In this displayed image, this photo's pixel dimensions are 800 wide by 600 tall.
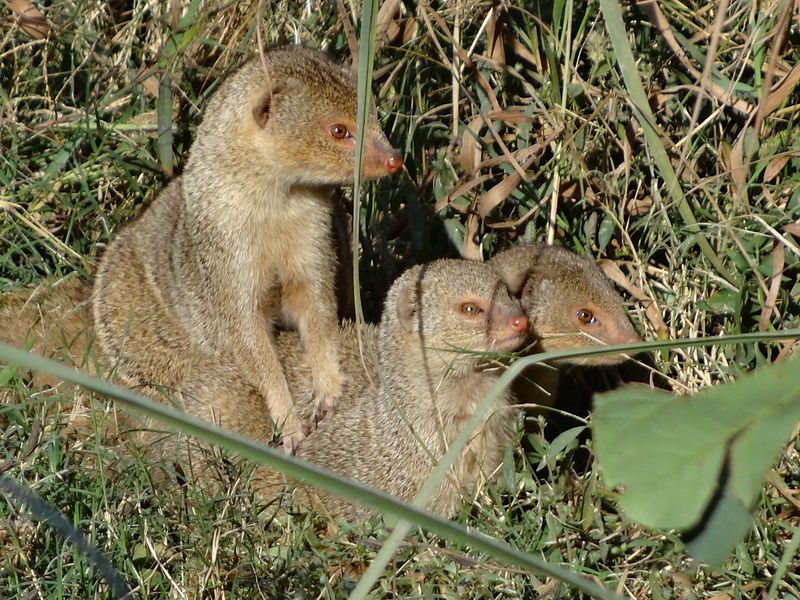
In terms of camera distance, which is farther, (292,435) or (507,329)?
(292,435)

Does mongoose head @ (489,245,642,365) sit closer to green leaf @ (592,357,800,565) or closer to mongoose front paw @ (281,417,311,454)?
mongoose front paw @ (281,417,311,454)

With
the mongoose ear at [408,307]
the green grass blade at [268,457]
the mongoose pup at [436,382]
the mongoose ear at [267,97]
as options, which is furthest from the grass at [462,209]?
Answer: the green grass blade at [268,457]

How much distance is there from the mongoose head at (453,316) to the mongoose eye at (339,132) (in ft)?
1.48

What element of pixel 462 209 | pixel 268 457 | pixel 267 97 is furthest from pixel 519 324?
pixel 268 457

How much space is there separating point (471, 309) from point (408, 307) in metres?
0.20

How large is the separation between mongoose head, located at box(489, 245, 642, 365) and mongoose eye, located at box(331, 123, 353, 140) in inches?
25.9

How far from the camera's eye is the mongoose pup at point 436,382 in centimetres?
311

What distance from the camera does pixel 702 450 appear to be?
0.82m

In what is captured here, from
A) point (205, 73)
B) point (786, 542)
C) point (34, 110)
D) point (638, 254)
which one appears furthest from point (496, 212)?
point (34, 110)

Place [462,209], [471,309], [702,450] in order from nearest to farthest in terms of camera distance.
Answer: [702,450], [471,309], [462,209]

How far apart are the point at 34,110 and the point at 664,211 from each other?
2.42 m

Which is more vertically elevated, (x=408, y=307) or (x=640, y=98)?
(x=640, y=98)

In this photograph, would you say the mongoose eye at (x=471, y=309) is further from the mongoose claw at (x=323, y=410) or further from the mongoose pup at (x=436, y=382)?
the mongoose claw at (x=323, y=410)

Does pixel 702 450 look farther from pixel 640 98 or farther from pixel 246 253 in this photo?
pixel 246 253
